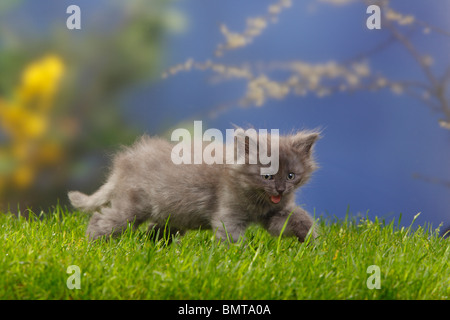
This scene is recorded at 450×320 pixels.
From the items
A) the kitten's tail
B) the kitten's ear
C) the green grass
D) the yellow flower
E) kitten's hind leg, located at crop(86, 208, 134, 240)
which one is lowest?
the green grass

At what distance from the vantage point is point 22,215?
10.1 feet

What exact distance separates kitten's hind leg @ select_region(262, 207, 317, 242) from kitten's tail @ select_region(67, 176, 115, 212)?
778 millimetres

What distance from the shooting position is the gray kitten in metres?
2.30

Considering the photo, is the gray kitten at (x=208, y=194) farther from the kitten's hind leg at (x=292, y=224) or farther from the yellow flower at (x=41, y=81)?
the yellow flower at (x=41, y=81)

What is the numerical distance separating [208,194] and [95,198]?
65 cm

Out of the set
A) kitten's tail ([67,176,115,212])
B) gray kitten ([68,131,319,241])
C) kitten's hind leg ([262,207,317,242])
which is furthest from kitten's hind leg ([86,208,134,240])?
kitten's hind leg ([262,207,317,242])

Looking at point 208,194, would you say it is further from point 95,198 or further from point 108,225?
point 95,198

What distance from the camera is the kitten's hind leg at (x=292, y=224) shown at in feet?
7.66

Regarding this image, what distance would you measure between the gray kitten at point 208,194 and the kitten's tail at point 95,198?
0.07 metres

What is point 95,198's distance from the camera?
9.01 ft

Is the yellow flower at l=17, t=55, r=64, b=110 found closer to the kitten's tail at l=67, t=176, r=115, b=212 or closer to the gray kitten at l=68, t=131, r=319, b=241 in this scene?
the kitten's tail at l=67, t=176, r=115, b=212

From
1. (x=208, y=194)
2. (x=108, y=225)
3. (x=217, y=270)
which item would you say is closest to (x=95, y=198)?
(x=108, y=225)
